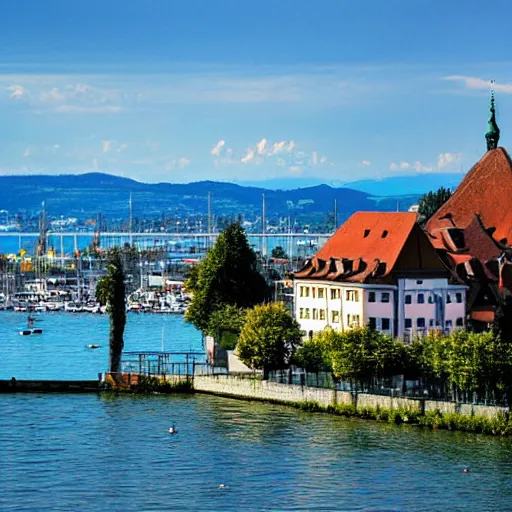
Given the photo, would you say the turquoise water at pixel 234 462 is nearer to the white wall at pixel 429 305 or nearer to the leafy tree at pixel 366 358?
the leafy tree at pixel 366 358

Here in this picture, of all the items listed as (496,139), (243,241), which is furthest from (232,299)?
(496,139)

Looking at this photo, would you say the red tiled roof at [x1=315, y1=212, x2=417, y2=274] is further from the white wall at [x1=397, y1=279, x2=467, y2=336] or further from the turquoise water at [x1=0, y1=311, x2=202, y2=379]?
the turquoise water at [x1=0, y1=311, x2=202, y2=379]

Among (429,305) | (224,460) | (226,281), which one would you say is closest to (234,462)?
(224,460)

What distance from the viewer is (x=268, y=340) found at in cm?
9862

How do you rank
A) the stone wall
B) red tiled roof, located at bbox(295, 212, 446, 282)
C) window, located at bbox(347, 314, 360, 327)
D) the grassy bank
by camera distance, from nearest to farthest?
the grassy bank, the stone wall, window, located at bbox(347, 314, 360, 327), red tiled roof, located at bbox(295, 212, 446, 282)

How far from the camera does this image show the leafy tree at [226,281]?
395ft

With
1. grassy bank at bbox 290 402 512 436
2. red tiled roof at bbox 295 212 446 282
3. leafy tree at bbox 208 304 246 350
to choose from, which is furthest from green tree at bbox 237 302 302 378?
red tiled roof at bbox 295 212 446 282

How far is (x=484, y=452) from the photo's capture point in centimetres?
7794

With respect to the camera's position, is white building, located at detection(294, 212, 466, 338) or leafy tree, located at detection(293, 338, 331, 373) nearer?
leafy tree, located at detection(293, 338, 331, 373)

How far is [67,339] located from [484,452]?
7861cm

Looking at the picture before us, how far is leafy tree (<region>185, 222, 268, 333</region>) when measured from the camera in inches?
4740

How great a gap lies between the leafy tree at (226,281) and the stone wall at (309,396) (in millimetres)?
21659

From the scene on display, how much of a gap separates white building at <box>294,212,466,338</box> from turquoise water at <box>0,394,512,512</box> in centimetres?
1885

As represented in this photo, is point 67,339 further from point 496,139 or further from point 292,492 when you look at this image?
point 292,492
